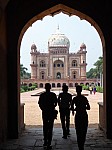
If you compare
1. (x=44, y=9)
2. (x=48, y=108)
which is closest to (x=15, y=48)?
(x=44, y=9)

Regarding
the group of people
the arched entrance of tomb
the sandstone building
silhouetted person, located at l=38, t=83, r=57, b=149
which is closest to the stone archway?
the arched entrance of tomb

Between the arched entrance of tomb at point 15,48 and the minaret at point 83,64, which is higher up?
the minaret at point 83,64

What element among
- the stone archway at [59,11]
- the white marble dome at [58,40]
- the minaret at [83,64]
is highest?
the white marble dome at [58,40]

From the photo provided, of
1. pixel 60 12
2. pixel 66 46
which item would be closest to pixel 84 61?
pixel 66 46

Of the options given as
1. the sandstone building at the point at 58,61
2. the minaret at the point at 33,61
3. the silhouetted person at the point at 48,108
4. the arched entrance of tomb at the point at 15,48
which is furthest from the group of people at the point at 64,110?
the minaret at the point at 33,61

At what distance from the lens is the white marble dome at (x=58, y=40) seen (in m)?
69.1

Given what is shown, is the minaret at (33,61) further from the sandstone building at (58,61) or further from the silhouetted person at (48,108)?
the silhouetted person at (48,108)

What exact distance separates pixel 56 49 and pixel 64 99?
6204 centimetres

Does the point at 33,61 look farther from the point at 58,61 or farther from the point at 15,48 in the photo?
the point at 15,48

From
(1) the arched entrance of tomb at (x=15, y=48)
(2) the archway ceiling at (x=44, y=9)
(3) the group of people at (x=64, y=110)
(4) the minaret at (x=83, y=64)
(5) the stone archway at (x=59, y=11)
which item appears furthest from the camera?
(4) the minaret at (x=83, y=64)

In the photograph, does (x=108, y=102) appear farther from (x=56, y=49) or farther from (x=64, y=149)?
(x=56, y=49)

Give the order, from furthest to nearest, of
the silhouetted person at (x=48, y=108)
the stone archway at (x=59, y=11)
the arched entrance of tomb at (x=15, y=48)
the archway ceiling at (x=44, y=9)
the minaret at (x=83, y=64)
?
the minaret at (x=83, y=64)
the stone archway at (x=59, y=11)
the archway ceiling at (x=44, y=9)
the arched entrance of tomb at (x=15, y=48)
the silhouetted person at (x=48, y=108)

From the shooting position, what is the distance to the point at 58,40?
2746 inches

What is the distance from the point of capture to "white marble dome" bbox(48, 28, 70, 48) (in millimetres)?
69062
